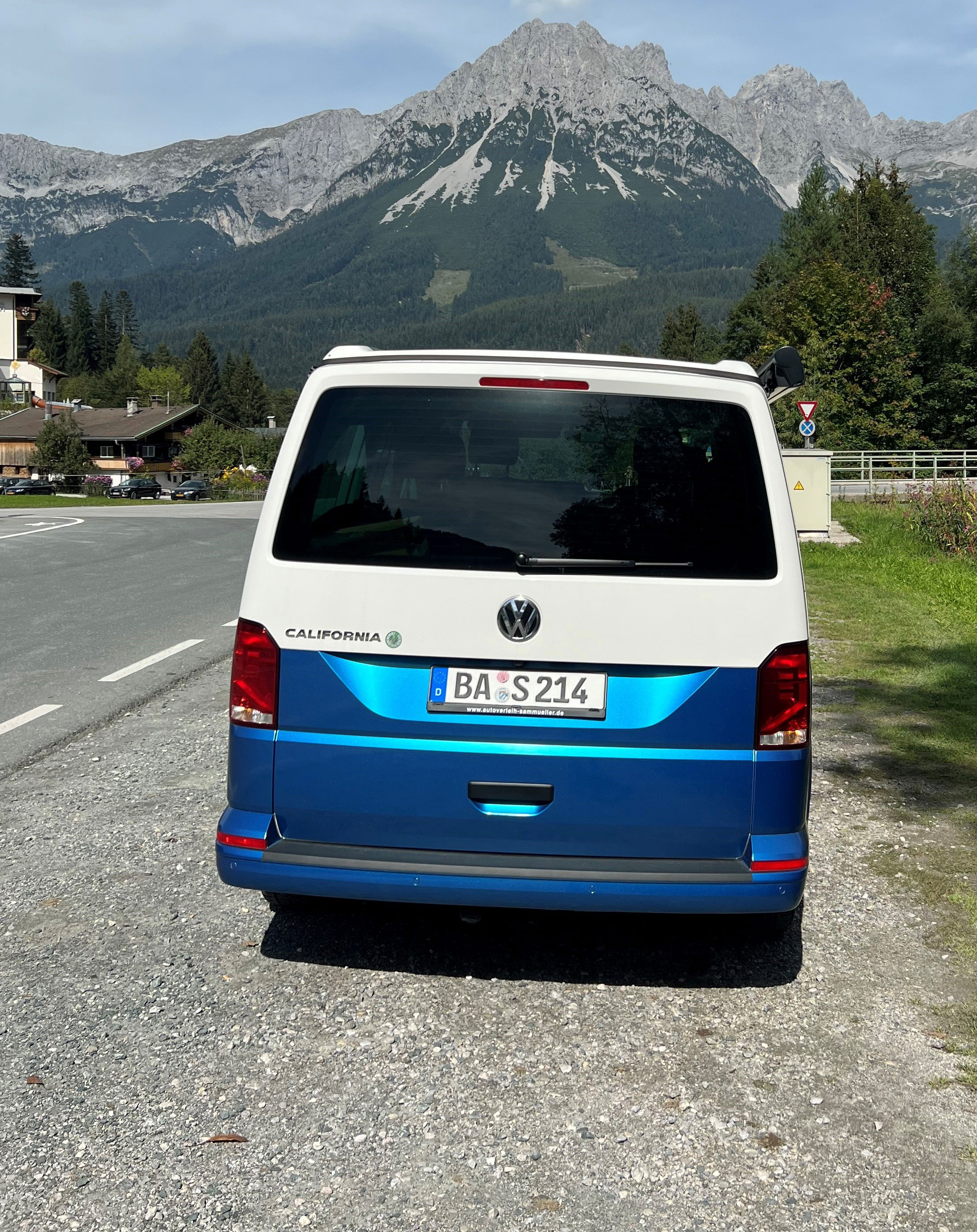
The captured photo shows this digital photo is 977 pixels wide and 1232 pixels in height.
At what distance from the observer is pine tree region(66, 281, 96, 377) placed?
17250 cm

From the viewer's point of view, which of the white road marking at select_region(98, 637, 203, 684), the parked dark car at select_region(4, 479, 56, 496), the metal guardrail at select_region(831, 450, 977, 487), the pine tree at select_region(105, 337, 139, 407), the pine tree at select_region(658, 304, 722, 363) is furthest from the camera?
the pine tree at select_region(105, 337, 139, 407)

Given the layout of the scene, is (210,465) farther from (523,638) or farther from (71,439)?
(523,638)

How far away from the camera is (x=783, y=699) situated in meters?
3.65

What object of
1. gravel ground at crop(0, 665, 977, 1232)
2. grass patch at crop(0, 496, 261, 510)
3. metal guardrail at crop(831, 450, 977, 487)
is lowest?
gravel ground at crop(0, 665, 977, 1232)

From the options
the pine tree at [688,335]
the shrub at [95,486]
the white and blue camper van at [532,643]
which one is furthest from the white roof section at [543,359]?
the pine tree at [688,335]

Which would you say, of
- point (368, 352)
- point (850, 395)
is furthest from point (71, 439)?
point (368, 352)

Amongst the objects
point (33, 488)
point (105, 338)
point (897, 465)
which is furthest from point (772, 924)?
point (105, 338)

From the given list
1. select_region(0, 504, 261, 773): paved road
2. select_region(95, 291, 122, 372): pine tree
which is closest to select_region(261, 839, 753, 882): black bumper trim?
select_region(0, 504, 261, 773): paved road

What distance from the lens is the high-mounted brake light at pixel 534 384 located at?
145 inches

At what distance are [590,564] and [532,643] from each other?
280 millimetres

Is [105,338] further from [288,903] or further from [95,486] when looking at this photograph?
[288,903]

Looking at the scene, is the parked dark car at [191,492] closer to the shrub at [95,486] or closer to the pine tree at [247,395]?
the shrub at [95,486]

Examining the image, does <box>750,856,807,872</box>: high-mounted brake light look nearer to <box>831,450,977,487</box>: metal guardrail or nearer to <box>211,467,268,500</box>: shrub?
<box>831,450,977,487</box>: metal guardrail

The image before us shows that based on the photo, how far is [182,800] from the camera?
232 inches
